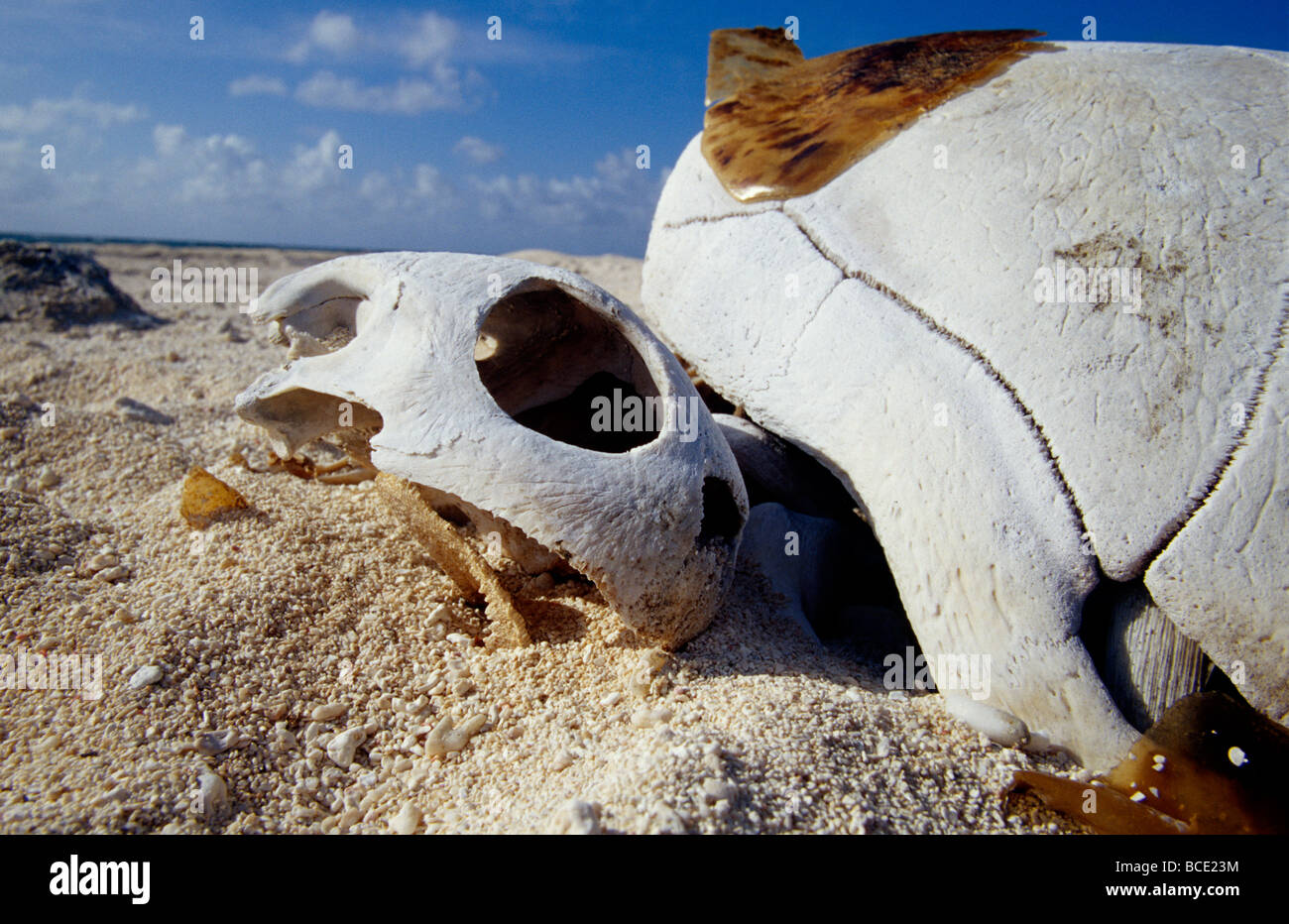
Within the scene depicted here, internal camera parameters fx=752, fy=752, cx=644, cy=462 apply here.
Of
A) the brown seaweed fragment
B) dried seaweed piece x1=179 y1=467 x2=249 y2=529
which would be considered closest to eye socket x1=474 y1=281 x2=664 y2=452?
dried seaweed piece x1=179 y1=467 x2=249 y2=529

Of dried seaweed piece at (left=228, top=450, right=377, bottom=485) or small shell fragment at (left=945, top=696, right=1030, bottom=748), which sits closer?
small shell fragment at (left=945, top=696, right=1030, bottom=748)

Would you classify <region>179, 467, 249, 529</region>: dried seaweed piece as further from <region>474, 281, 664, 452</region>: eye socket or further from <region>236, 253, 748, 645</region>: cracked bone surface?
<region>474, 281, 664, 452</region>: eye socket

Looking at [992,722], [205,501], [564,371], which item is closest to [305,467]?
[205,501]

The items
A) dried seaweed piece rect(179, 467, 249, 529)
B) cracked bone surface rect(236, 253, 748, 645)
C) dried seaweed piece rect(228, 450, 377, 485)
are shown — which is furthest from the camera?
dried seaweed piece rect(228, 450, 377, 485)

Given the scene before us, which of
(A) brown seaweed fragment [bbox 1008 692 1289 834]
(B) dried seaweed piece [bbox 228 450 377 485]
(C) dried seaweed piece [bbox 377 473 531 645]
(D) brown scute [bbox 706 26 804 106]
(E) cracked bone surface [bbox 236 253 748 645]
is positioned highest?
(D) brown scute [bbox 706 26 804 106]

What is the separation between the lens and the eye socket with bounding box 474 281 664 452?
2.31 meters

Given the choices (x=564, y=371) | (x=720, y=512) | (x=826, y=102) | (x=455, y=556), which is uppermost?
(x=826, y=102)

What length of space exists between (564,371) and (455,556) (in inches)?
29.6

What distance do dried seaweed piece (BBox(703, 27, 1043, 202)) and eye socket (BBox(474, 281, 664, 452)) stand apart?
68 cm

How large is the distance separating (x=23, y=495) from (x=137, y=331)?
3968 mm

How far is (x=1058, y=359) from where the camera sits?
177cm

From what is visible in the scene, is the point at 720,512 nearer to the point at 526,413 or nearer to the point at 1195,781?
the point at 526,413
